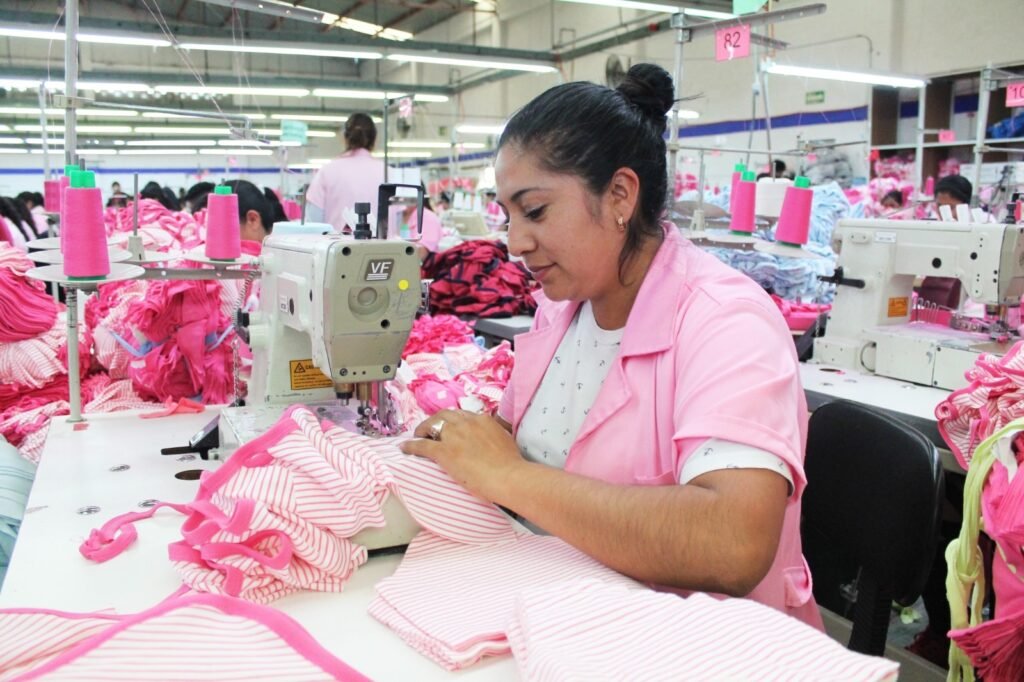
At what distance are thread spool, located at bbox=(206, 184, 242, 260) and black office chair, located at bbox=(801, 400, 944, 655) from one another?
1.54 metres

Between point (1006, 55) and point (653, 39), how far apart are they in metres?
4.90

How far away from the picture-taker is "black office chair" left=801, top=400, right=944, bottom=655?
1.36 metres

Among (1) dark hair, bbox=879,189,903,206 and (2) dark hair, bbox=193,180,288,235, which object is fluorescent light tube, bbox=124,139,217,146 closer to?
(1) dark hair, bbox=879,189,903,206

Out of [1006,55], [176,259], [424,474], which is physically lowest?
[424,474]

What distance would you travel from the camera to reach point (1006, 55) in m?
7.12

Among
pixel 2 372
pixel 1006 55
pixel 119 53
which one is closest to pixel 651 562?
pixel 2 372

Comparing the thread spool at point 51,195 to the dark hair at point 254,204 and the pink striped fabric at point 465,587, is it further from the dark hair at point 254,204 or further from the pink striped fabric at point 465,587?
the pink striped fabric at point 465,587

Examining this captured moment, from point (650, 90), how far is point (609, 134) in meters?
0.14

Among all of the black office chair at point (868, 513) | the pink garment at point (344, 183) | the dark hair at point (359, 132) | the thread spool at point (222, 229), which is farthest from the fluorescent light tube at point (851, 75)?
the black office chair at point (868, 513)

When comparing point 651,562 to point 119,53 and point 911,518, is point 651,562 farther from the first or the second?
point 119,53

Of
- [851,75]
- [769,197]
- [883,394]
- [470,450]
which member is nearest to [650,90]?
[470,450]


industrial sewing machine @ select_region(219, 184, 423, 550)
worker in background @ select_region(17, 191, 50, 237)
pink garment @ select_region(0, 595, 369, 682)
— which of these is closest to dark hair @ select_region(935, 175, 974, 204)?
industrial sewing machine @ select_region(219, 184, 423, 550)

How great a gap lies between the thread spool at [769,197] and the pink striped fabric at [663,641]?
2871 mm

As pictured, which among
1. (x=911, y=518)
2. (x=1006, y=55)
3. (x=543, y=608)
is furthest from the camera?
(x=1006, y=55)
